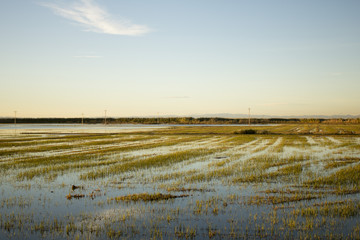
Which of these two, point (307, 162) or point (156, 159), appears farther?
point (156, 159)

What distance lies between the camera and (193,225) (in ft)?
28.2

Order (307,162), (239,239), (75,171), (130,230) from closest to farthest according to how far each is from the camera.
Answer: (239,239) < (130,230) < (75,171) < (307,162)

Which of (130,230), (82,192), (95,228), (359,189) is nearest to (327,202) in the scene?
(359,189)

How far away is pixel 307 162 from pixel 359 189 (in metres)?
8.14

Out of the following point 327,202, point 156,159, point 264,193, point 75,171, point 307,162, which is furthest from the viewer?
point 156,159

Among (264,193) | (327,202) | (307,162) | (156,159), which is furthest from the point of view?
(156,159)

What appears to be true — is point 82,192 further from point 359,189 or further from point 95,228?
point 359,189

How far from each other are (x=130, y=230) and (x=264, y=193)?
612cm

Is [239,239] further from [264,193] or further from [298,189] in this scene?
[298,189]

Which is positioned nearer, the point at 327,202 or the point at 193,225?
the point at 193,225

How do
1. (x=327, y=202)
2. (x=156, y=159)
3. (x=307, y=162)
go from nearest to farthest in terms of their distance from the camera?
(x=327, y=202) → (x=307, y=162) → (x=156, y=159)

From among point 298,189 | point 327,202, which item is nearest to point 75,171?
point 298,189

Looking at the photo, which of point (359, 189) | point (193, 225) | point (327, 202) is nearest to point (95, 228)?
point (193, 225)

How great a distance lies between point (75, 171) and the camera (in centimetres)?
1753
